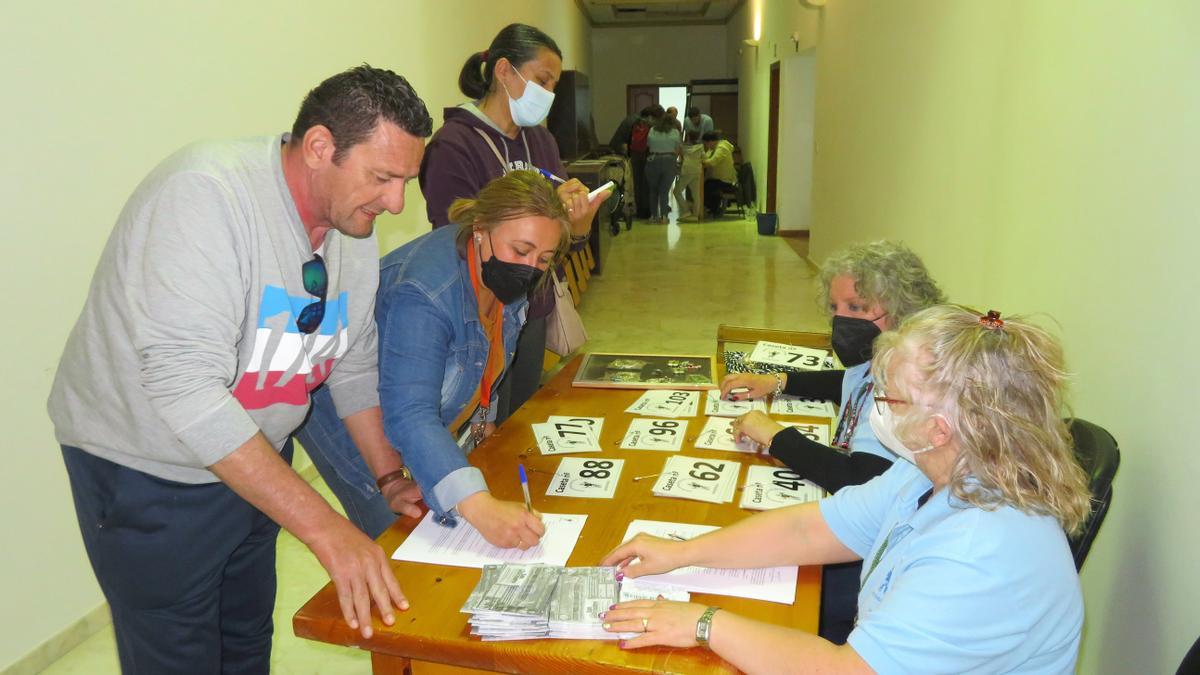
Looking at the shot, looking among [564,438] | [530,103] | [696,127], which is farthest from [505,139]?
[696,127]

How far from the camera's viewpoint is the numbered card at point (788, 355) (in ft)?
7.86

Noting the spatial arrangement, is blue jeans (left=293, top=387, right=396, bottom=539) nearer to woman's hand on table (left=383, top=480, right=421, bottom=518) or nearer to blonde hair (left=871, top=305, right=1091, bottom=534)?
woman's hand on table (left=383, top=480, right=421, bottom=518)

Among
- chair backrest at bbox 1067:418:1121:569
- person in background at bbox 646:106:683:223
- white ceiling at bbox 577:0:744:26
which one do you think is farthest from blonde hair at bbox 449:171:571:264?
white ceiling at bbox 577:0:744:26

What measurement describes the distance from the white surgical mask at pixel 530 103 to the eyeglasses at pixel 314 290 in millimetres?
1266

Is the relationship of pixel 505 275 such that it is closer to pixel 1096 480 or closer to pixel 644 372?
pixel 644 372

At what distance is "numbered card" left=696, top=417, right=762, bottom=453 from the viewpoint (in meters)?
1.83

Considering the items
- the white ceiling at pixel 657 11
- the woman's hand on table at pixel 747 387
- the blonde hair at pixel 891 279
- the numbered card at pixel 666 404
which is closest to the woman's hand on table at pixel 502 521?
the numbered card at pixel 666 404

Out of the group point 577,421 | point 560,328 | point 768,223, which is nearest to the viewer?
point 577,421

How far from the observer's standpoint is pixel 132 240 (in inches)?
44.6

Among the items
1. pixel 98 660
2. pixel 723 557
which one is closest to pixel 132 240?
pixel 723 557

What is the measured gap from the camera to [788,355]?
2473mm

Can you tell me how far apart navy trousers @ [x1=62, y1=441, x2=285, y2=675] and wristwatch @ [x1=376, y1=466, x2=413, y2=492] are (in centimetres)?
27

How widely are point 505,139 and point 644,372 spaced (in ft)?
2.80

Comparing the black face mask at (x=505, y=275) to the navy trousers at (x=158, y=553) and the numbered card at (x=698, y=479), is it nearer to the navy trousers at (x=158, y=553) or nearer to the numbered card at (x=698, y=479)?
the numbered card at (x=698, y=479)
